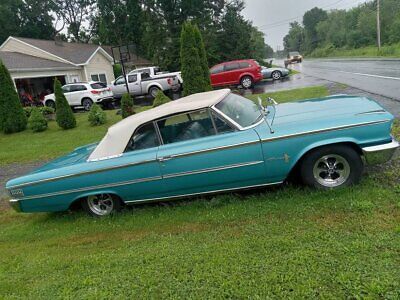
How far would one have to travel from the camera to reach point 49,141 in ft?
37.5

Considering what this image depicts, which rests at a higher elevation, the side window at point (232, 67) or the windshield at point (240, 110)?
the side window at point (232, 67)

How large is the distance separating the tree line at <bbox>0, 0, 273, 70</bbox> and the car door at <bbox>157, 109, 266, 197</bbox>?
1049 inches

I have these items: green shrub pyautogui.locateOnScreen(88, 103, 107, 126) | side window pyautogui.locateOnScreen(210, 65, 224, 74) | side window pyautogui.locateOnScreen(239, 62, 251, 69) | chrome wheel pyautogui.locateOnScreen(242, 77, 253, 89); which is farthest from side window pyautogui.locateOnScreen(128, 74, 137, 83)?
green shrub pyautogui.locateOnScreen(88, 103, 107, 126)

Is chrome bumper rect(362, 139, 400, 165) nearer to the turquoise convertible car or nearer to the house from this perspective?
the turquoise convertible car

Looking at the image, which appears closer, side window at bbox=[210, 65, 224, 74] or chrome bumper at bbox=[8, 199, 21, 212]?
chrome bumper at bbox=[8, 199, 21, 212]

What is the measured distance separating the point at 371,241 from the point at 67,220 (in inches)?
157

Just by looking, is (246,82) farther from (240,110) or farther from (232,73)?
(240,110)

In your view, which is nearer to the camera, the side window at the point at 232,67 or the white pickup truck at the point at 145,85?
the white pickup truck at the point at 145,85

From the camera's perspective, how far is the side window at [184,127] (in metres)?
4.19

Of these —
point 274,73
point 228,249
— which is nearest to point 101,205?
point 228,249

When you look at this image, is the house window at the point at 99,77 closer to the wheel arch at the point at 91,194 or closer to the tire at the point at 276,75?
the tire at the point at 276,75

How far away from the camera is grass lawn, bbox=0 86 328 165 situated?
9594 millimetres

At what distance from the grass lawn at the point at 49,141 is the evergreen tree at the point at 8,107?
1.43 ft

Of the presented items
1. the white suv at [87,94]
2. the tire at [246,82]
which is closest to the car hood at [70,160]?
the white suv at [87,94]
